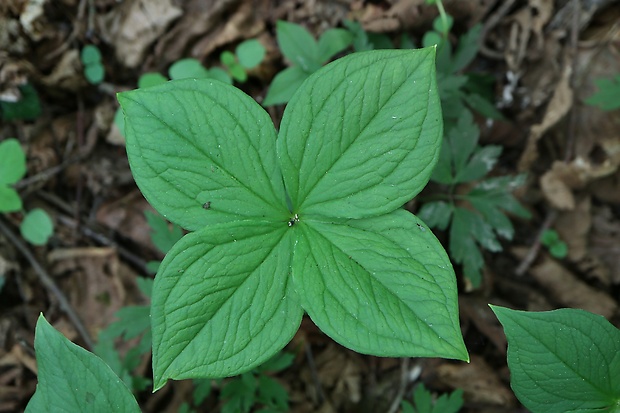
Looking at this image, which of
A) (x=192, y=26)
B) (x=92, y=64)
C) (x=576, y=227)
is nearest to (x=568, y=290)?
(x=576, y=227)

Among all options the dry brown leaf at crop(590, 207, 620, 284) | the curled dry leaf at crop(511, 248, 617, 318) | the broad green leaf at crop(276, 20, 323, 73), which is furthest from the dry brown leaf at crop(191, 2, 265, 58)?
the dry brown leaf at crop(590, 207, 620, 284)

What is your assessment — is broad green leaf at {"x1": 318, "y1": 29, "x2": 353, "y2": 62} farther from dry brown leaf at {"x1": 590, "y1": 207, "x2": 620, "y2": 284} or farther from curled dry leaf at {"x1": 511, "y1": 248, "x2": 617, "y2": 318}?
dry brown leaf at {"x1": 590, "y1": 207, "x2": 620, "y2": 284}

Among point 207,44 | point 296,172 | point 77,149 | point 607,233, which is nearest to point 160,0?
point 207,44

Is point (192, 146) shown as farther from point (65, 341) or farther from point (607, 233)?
point (607, 233)

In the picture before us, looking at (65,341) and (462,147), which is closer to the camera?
(65,341)

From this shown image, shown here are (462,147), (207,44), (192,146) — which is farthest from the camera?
(207,44)

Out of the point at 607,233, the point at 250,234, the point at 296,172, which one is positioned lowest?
the point at 607,233

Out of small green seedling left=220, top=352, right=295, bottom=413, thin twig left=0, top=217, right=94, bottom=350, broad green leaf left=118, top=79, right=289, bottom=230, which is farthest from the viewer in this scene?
thin twig left=0, top=217, right=94, bottom=350
